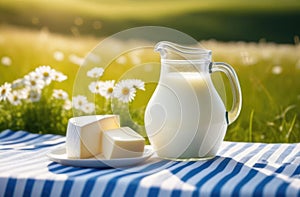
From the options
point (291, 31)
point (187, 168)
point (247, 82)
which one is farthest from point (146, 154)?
point (291, 31)

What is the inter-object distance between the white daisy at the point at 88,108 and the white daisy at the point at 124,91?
0.51ft

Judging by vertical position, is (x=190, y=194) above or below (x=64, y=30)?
below

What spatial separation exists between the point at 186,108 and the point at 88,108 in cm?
36

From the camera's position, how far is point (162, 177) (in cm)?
130

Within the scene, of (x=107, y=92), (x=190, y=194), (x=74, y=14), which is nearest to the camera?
(x=190, y=194)

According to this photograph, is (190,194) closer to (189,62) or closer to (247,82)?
(189,62)

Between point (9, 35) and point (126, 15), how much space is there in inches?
22.6

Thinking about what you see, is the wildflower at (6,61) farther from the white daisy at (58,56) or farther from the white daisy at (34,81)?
the white daisy at (34,81)

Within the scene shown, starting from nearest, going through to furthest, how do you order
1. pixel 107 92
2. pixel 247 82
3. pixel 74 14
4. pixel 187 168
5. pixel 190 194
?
pixel 190 194 → pixel 187 168 → pixel 107 92 → pixel 247 82 → pixel 74 14

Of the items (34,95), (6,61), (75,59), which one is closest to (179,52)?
(34,95)

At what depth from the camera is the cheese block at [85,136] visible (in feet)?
4.76

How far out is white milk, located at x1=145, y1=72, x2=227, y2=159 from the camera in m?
1.44

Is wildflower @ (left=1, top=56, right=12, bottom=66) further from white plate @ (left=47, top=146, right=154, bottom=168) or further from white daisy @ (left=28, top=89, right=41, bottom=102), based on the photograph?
white plate @ (left=47, top=146, right=154, bottom=168)

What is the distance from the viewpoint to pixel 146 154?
1.50m
